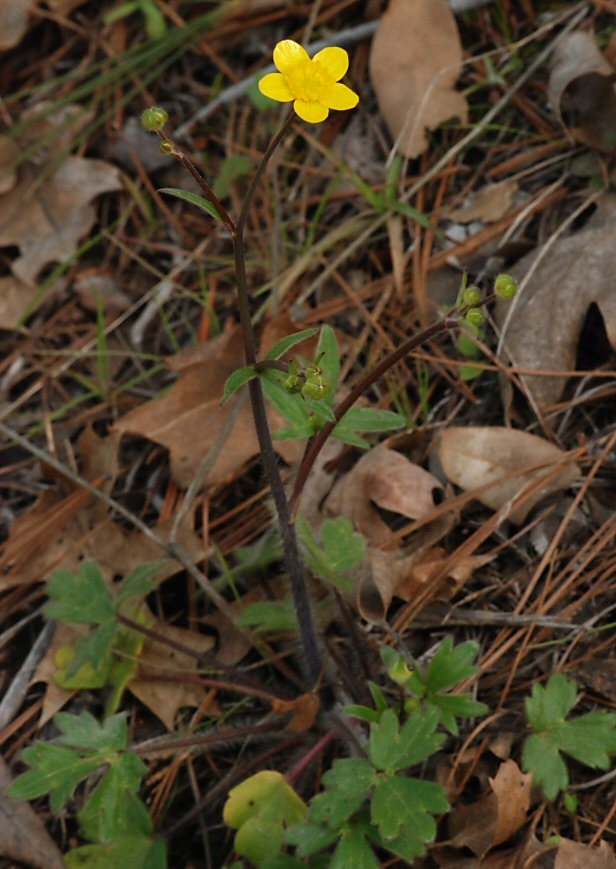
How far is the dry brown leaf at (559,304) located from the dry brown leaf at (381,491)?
1.11ft

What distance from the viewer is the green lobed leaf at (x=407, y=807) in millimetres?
1868

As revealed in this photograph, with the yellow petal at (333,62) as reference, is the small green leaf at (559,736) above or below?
below

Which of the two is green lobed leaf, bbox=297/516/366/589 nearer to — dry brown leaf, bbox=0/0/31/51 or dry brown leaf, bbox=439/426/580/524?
dry brown leaf, bbox=439/426/580/524

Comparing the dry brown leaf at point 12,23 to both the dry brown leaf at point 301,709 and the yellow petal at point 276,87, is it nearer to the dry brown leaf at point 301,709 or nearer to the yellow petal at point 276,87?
the yellow petal at point 276,87

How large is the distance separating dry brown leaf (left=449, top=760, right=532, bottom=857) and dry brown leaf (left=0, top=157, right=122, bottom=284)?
8.00 ft

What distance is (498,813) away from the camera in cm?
198

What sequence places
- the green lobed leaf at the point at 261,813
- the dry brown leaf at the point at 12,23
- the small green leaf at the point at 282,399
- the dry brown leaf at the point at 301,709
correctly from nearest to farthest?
the small green leaf at the point at 282,399 < the green lobed leaf at the point at 261,813 < the dry brown leaf at the point at 301,709 < the dry brown leaf at the point at 12,23

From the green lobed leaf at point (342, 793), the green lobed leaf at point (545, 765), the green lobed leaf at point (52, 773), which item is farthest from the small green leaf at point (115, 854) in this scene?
the green lobed leaf at point (545, 765)

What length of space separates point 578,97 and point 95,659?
84.5 inches

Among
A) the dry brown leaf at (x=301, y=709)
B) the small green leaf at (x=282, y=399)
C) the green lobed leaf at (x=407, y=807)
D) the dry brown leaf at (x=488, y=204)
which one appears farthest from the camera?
the dry brown leaf at (x=488, y=204)

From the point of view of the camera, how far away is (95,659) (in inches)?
93.5

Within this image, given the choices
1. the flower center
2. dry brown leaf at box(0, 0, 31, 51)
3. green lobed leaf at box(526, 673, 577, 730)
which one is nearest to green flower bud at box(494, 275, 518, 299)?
the flower center

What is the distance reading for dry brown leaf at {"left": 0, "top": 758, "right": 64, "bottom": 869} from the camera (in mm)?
2287

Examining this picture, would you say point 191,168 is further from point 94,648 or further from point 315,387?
point 94,648
